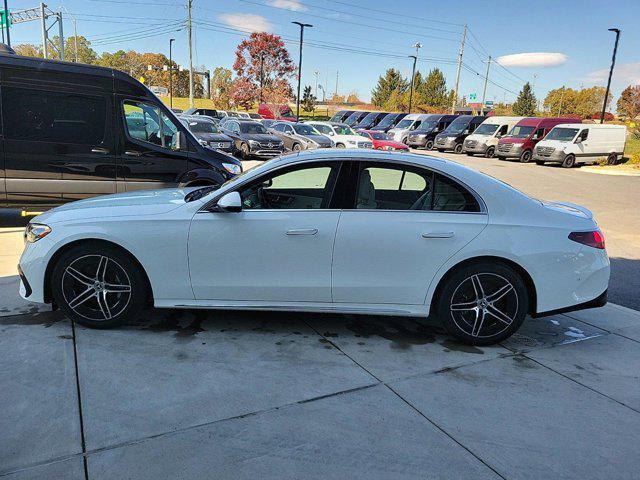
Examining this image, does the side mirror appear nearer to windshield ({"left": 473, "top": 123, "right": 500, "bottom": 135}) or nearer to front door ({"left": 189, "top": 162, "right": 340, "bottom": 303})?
front door ({"left": 189, "top": 162, "right": 340, "bottom": 303})

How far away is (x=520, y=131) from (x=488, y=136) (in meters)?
1.85

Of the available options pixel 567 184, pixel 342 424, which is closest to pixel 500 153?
pixel 567 184

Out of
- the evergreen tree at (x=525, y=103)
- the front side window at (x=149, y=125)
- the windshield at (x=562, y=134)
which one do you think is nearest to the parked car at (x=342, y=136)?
the windshield at (x=562, y=134)

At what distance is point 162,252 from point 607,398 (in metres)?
3.40

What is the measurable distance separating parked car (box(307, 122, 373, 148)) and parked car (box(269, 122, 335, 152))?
1.28 m

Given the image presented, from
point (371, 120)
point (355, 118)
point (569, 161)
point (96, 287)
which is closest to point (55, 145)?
point (96, 287)

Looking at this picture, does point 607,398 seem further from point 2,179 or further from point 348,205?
point 2,179

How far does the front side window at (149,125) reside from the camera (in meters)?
7.52

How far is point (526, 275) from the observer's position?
13.1 ft

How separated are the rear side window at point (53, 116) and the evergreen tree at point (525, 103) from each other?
268 feet

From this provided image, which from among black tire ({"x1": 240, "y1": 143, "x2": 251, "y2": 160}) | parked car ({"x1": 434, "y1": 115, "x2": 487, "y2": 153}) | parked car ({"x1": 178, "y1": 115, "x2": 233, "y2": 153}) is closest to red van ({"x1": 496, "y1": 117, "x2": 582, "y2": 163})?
parked car ({"x1": 434, "y1": 115, "x2": 487, "y2": 153})

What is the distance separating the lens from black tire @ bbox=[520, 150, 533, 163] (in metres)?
26.7

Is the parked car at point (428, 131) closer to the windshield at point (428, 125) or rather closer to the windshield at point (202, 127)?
the windshield at point (428, 125)

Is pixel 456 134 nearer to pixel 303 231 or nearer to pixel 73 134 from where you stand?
pixel 73 134
